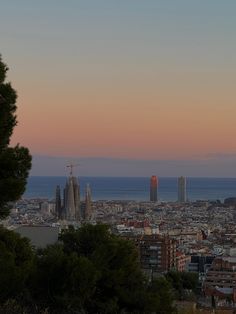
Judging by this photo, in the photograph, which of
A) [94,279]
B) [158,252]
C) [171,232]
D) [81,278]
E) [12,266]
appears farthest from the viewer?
[171,232]

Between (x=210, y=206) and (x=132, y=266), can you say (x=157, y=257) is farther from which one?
(x=210, y=206)

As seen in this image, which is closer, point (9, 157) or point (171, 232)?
point (9, 157)

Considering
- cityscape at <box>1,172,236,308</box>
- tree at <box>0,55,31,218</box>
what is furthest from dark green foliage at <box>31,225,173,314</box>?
tree at <box>0,55,31,218</box>

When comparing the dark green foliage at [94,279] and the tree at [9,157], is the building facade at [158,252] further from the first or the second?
the tree at [9,157]

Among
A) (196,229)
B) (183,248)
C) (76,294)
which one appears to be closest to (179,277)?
(76,294)

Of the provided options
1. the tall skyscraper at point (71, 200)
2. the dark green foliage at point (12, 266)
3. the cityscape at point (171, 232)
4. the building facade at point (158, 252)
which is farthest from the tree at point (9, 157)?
the tall skyscraper at point (71, 200)

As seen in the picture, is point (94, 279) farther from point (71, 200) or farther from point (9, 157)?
point (71, 200)

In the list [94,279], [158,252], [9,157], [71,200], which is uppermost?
[9,157]

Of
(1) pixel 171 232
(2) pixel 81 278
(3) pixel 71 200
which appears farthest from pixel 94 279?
(3) pixel 71 200

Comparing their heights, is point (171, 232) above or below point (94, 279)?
below
